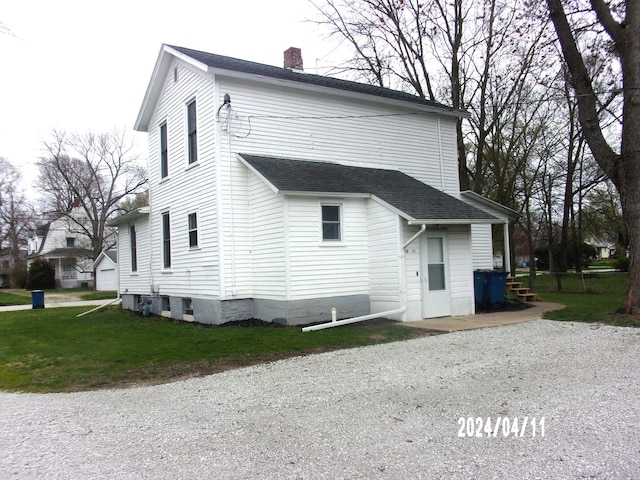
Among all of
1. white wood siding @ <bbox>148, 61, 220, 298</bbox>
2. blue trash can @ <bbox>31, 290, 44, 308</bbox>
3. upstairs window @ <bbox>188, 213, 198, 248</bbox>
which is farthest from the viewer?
blue trash can @ <bbox>31, 290, 44, 308</bbox>

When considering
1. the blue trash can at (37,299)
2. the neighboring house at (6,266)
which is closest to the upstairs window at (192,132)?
the blue trash can at (37,299)

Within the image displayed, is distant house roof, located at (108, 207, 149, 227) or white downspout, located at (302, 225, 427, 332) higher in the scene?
distant house roof, located at (108, 207, 149, 227)

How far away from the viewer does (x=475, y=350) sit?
8172 millimetres

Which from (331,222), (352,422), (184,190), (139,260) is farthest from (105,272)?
(352,422)

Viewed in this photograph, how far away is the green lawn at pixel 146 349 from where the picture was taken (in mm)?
7324

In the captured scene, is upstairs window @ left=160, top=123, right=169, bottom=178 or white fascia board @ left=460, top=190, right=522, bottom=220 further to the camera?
white fascia board @ left=460, top=190, right=522, bottom=220

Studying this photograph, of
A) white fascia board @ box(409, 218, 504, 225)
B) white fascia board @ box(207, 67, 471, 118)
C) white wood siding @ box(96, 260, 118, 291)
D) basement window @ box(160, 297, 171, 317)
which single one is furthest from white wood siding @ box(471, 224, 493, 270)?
white wood siding @ box(96, 260, 118, 291)

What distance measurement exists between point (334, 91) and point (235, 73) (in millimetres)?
3112

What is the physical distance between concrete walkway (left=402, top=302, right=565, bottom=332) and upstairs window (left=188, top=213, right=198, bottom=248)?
6354mm

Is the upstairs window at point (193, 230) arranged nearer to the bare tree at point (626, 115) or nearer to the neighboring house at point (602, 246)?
the bare tree at point (626, 115)

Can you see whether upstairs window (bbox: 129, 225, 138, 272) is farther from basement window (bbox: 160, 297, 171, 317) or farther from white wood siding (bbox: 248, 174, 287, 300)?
white wood siding (bbox: 248, 174, 287, 300)

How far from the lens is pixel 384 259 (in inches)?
468

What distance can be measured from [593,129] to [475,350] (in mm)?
7429

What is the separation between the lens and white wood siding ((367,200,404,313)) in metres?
11.5
